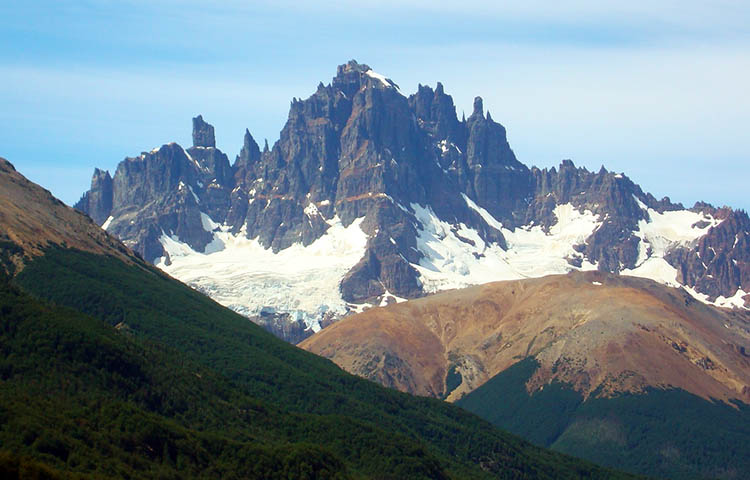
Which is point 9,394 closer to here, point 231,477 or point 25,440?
point 25,440

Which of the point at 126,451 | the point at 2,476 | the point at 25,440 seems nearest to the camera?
the point at 2,476

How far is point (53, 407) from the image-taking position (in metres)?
199

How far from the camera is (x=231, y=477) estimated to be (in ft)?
655

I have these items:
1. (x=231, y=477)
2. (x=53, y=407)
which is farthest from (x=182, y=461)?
(x=53, y=407)

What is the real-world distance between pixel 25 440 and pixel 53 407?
65.6ft

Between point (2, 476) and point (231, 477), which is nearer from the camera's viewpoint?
point (2, 476)

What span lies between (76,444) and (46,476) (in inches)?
1375

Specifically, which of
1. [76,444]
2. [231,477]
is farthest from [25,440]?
[231,477]

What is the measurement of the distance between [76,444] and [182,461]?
19201 mm

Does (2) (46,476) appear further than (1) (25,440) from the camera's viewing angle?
No

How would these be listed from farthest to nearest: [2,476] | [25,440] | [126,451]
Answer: [126,451]
[25,440]
[2,476]

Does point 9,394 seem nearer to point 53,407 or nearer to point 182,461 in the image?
point 53,407

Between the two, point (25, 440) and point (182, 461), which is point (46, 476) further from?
point (182, 461)

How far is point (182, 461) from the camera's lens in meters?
198
